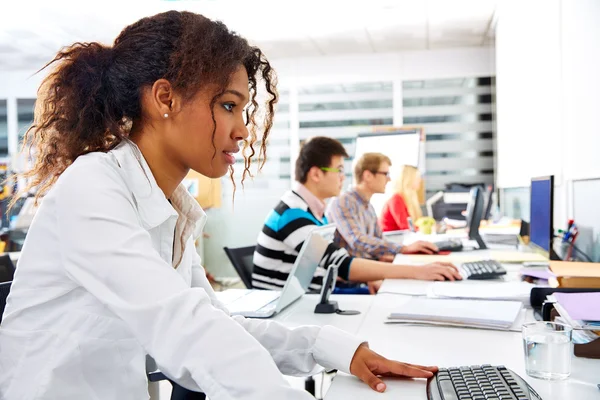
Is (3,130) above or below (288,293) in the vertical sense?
above

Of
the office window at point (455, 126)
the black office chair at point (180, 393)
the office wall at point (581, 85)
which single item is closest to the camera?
the black office chair at point (180, 393)

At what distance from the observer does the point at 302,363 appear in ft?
3.82

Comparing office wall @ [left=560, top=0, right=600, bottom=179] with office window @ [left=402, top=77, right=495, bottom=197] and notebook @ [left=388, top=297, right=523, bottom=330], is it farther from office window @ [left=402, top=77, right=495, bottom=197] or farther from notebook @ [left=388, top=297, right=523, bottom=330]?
office window @ [left=402, top=77, right=495, bottom=197]

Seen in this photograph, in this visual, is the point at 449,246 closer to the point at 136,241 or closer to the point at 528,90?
the point at 528,90

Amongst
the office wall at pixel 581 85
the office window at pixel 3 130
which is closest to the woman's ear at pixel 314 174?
the office wall at pixel 581 85

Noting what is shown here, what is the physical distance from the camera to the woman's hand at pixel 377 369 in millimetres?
1037

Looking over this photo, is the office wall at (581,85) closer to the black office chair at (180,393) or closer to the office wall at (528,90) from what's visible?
the office wall at (528,90)

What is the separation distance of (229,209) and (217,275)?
32.2 inches

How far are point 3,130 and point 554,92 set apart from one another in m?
5.86

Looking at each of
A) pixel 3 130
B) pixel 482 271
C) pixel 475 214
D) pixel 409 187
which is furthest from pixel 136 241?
pixel 3 130

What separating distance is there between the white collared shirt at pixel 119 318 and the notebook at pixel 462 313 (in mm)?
443

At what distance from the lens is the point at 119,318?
0.95 m

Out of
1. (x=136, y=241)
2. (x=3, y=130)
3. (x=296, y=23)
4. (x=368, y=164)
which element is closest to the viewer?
(x=136, y=241)

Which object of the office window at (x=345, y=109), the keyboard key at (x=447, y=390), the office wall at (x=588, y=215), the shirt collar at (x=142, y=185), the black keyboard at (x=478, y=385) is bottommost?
the keyboard key at (x=447, y=390)
